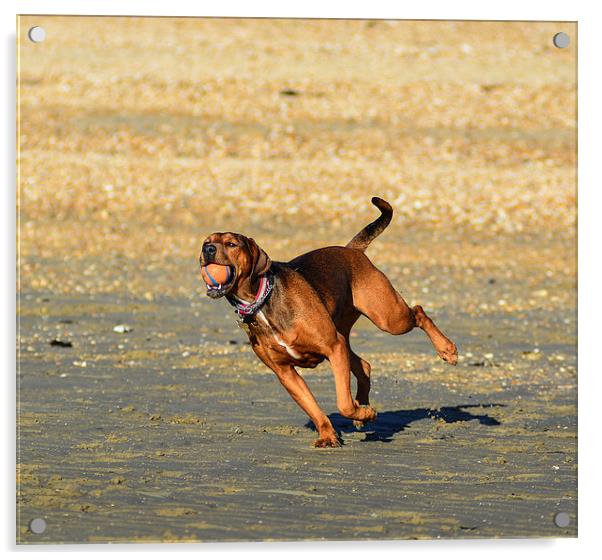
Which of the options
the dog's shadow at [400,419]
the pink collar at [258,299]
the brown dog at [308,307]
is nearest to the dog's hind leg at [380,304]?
the brown dog at [308,307]

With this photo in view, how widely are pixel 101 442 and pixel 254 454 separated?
0.93 metres

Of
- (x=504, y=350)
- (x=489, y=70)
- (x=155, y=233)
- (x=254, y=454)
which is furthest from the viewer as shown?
(x=155, y=233)

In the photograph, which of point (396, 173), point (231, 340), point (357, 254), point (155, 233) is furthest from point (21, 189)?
point (357, 254)

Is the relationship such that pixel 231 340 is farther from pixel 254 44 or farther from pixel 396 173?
pixel 396 173

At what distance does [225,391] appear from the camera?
11.2 m

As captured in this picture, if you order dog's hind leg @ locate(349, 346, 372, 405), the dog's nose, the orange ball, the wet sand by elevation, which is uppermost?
the dog's nose

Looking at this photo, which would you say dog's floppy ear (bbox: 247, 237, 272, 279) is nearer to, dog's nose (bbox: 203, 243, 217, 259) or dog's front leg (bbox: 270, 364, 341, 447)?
dog's nose (bbox: 203, 243, 217, 259)

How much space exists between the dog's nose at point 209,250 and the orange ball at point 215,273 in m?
0.07

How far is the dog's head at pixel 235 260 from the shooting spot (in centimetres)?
827

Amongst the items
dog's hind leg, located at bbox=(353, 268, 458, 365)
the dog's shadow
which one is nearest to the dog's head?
dog's hind leg, located at bbox=(353, 268, 458, 365)

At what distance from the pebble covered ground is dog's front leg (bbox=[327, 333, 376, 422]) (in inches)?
10.1

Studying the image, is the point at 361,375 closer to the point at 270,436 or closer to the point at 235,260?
the point at 270,436

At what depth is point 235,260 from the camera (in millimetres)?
8359

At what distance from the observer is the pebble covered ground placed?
321 inches
